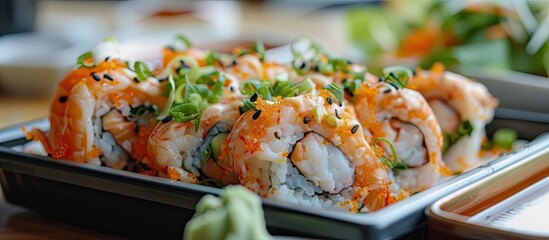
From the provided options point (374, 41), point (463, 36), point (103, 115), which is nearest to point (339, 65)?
point (103, 115)

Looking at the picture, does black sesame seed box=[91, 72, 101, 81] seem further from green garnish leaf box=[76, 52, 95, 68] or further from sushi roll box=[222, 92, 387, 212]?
sushi roll box=[222, 92, 387, 212]

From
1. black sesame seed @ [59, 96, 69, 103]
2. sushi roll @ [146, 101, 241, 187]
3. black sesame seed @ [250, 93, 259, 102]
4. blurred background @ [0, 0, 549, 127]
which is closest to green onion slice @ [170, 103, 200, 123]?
sushi roll @ [146, 101, 241, 187]

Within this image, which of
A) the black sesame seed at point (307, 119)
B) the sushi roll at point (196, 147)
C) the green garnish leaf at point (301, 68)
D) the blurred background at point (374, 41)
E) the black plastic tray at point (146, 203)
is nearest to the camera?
the black plastic tray at point (146, 203)

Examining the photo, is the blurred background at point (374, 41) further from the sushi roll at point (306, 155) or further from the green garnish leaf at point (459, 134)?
the sushi roll at point (306, 155)

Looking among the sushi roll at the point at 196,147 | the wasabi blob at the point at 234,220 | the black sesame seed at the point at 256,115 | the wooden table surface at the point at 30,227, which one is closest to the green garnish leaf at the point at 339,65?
the sushi roll at the point at 196,147

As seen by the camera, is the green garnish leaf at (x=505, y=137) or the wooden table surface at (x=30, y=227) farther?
the green garnish leaf at (x=505, y=137)

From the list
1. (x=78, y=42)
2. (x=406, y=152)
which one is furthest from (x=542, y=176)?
(x=78, y=42)
